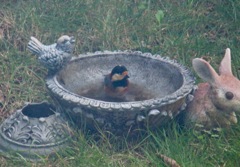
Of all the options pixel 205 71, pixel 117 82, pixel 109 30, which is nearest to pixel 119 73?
pixel 117 82

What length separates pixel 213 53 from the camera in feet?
15.8

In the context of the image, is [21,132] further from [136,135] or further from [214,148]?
A: [214,148]

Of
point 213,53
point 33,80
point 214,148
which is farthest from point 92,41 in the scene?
point 214,148

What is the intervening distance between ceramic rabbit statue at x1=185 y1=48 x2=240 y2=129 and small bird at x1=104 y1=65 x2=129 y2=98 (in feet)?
1.71

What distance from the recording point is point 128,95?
4.04 meters

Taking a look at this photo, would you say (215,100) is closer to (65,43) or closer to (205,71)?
(205,71)

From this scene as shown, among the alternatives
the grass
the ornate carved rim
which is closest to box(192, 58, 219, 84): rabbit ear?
the ornate carved rim

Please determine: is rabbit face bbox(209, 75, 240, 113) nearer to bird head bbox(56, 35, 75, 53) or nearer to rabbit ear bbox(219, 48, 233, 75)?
rabbit ear bbox(219, 48, 233, 75)

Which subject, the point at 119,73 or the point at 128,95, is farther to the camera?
the point at 128,95

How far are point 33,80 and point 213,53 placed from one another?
1.65 meters

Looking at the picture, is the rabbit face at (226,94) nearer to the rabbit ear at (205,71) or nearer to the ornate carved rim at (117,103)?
the rabbit ear at (205,71)

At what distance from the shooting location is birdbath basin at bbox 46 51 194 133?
11.2ft

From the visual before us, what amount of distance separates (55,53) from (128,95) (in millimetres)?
682

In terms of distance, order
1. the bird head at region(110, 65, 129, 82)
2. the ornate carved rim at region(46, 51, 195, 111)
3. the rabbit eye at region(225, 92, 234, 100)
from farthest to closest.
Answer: the bird head at region(110, 65, 129, 82) → the rabbit eye at region(225, 92, 234, 100) → the ornate carved rim at region(46, 51, 195, 111)
